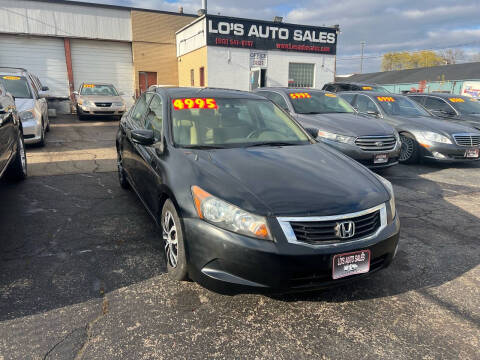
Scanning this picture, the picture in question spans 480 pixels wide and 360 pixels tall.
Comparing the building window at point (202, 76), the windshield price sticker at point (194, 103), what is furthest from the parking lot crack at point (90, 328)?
the building window at point (202, 76)

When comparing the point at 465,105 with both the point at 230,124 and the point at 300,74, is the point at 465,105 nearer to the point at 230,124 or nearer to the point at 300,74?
the point at 230,124

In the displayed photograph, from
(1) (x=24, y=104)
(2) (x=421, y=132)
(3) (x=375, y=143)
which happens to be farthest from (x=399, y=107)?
(1) (x=24, y=104)

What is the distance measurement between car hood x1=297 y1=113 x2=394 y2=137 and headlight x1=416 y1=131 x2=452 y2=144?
4.45ft

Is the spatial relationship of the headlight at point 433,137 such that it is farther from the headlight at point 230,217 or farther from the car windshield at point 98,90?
the car windshield at point 98,90

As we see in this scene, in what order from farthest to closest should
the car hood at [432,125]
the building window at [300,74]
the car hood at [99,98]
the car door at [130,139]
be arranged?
the building window at [300,74]
the car hood at [99,98]
the car hood at [432,125]
the car door at [130,139]

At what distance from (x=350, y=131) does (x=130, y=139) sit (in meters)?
3.82

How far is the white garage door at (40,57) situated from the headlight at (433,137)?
1971 cm

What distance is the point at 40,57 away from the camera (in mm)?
20172

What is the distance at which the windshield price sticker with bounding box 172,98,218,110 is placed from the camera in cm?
352

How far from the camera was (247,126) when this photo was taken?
360 centimetres

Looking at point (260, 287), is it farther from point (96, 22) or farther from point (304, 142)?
point (96, 22)

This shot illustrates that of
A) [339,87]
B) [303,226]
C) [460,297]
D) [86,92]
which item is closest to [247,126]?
[303,226]

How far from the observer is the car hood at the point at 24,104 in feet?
25.4

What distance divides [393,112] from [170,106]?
21.6 feet
